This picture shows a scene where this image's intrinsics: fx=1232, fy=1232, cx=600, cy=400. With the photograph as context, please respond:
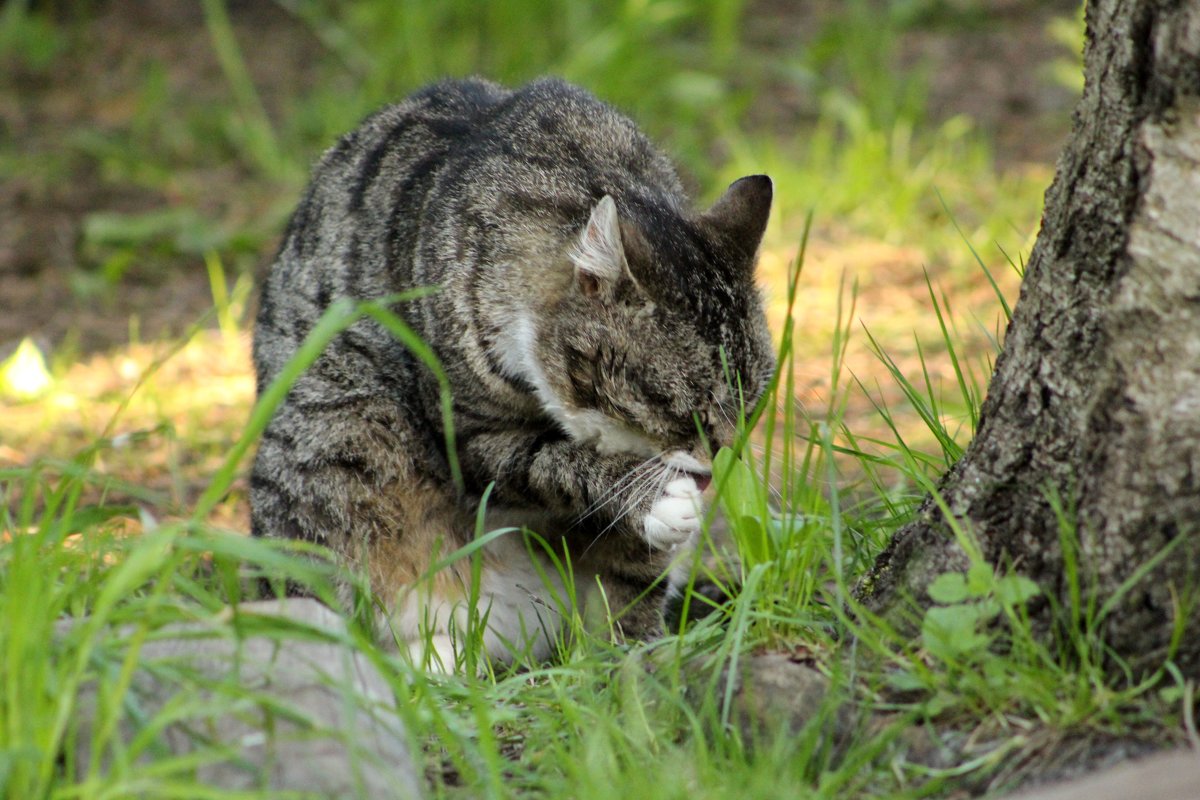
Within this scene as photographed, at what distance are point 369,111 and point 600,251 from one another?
262cm

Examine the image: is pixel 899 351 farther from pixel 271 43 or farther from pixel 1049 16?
pixel 271 43

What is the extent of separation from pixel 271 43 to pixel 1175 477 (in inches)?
284

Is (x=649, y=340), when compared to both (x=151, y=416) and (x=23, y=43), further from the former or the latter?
(x=23, y=43)

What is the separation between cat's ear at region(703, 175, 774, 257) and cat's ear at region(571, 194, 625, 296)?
316mm

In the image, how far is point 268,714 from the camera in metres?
1.68

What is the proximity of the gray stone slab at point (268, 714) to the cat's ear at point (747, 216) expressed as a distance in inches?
53.3

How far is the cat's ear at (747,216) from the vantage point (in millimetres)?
2758

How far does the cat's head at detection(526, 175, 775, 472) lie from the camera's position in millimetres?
2564

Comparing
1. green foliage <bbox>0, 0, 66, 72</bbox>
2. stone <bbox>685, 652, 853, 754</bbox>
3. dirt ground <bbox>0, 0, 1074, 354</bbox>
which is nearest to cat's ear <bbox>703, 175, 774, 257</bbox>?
stone <bbox>685, 652, 853, 754</bbox>

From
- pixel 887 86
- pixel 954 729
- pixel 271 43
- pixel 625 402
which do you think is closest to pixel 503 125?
pixel 625 402

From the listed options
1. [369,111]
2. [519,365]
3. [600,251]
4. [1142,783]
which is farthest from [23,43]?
[1142,783]

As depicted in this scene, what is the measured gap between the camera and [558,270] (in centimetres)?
274

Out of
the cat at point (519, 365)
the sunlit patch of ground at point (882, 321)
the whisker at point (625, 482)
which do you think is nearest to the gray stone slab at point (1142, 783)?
the cat at point (519, 365)

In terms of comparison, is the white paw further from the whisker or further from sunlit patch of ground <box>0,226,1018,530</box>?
sunlit patch of ground <box>0,226,1018,530</box>
